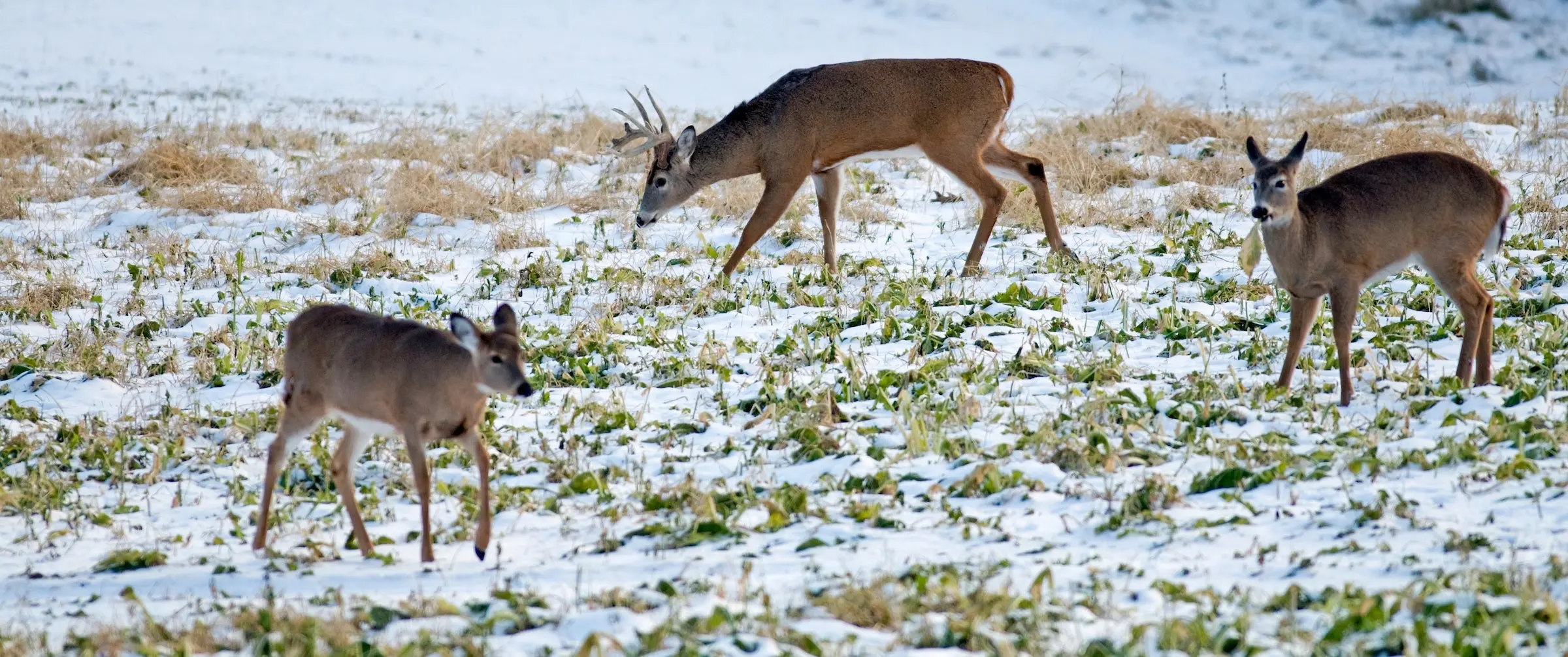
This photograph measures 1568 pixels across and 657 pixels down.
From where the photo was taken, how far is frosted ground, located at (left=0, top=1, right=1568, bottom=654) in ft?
14.8

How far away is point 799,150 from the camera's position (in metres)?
9.86

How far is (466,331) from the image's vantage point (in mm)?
5234

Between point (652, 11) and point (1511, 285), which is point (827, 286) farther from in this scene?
point (652, 11)

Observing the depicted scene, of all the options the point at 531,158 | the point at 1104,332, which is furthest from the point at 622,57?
the point at 1104,332

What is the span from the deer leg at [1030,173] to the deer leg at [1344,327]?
10.5ft

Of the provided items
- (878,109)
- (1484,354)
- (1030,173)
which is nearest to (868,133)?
(878,109)

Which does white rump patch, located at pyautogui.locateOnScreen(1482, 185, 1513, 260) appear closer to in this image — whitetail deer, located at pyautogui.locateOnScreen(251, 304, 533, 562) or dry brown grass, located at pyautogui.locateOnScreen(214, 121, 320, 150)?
→ whitetail deer, located at pyautogui.locateOnScreen(251, 304, 533, 562)

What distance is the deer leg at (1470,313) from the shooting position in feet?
22.1

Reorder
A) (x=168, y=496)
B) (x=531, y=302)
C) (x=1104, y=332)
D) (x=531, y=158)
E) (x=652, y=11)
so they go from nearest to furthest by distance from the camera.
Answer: (x=168, y=496), (x=1104, y=332), (x=531, y=302), (x=531, y=158), (x=652, y=11)

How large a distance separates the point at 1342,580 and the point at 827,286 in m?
5.09

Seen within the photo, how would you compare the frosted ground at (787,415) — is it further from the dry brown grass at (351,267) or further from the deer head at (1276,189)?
the deer head at (1276,189)

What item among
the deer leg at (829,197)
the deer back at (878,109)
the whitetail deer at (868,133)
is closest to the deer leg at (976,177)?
the whitetail deer at (868,133)

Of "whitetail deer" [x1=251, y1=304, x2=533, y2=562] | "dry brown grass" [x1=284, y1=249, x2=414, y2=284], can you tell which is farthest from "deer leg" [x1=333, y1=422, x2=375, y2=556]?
"dry brown grass" [x1=284, y1=249, x2=414, y2=284]

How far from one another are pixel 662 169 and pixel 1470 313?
5.35 meters
